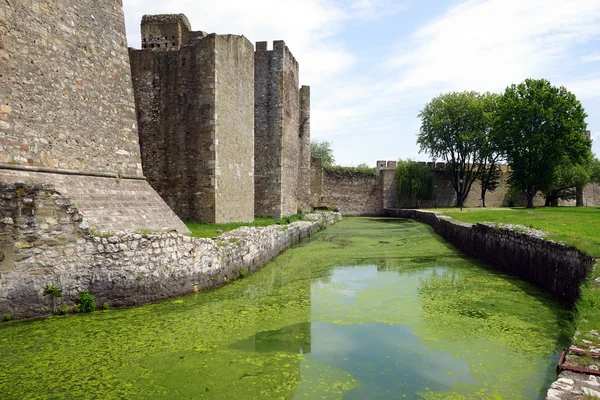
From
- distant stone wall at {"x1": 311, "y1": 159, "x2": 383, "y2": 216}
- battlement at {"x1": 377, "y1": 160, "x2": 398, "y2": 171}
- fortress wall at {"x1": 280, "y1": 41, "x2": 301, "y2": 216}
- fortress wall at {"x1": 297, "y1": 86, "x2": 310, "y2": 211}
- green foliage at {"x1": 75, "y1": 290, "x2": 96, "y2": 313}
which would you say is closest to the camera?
green foliage at {"x1": 75, "y1": 290, "x2": 96, "y2": 313}

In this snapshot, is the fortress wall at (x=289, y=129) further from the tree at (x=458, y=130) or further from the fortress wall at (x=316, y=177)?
the tree at (x=458, y=130)

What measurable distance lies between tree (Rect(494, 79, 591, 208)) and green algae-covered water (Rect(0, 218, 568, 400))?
70.8 feet

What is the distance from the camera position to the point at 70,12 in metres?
8.41

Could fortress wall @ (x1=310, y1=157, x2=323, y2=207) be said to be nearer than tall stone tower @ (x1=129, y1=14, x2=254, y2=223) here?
No

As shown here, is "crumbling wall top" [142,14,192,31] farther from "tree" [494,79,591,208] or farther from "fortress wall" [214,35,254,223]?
"tree" [494,79,591,208]

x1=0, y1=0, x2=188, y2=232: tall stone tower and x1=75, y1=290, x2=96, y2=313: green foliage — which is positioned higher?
x1=0, y1=0, x2=188, y2=232: tall stone tower

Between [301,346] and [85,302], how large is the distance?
3.56 metres

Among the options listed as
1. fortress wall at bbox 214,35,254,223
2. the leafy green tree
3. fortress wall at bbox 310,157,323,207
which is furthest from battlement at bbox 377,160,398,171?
fortress wall at bbox 214,35,254,223

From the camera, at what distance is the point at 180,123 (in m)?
13.1

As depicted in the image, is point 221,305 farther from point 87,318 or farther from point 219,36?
point 219,36

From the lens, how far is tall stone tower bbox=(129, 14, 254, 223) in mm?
12859

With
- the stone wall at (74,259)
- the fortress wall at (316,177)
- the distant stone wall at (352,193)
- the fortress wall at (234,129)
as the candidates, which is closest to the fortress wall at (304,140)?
the fortress wall at (316,177)

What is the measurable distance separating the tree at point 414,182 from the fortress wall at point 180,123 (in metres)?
27.5

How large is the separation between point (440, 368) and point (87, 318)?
5.13 metres
